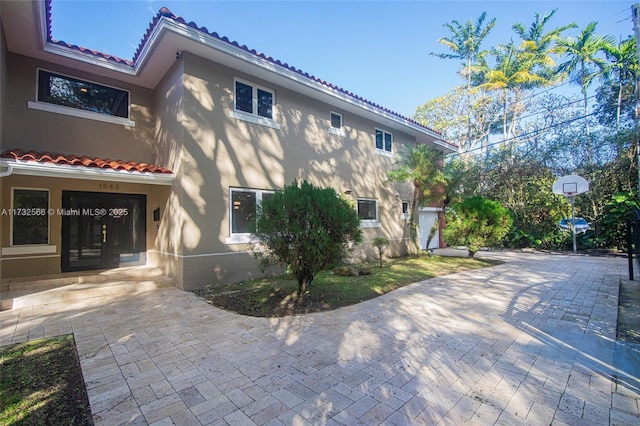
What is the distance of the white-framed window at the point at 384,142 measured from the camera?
13.1m

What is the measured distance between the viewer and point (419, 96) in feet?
93.2

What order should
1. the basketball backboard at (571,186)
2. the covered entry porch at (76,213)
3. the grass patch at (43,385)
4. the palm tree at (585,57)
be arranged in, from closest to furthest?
the grass patch at (43,385) → the covered entry porch at (76,213) → the basketball backboard at (571,186) → the palm tree at (585,57)

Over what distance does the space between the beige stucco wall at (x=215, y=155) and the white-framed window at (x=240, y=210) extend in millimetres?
167

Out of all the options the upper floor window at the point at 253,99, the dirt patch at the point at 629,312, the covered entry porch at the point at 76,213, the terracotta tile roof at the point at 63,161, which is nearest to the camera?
the dirt patch at the point at 629,312

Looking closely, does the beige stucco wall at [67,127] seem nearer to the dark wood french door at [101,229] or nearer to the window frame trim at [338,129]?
the dark wood french door at [101,229]

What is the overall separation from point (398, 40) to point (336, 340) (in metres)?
13.5

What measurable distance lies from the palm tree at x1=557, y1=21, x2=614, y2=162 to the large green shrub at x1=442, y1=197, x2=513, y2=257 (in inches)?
515

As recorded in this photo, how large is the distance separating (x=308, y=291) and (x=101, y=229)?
21.3 ft

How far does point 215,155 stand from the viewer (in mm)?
7848

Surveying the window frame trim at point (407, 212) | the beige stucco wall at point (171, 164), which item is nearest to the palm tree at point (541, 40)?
the window frame trim at point (407, 212)

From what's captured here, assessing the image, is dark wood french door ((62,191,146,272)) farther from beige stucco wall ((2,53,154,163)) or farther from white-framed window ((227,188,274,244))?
white-framed window ((227,188,274,244))

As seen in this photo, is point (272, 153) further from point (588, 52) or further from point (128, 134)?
point (588, 52)

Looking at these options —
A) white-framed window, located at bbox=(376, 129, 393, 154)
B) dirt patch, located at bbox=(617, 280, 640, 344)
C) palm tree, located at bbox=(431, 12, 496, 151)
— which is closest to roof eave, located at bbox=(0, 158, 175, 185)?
white-framed window, located at bbox=(376, 129, 393, 154)

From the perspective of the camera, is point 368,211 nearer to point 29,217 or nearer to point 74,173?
point 74,173
